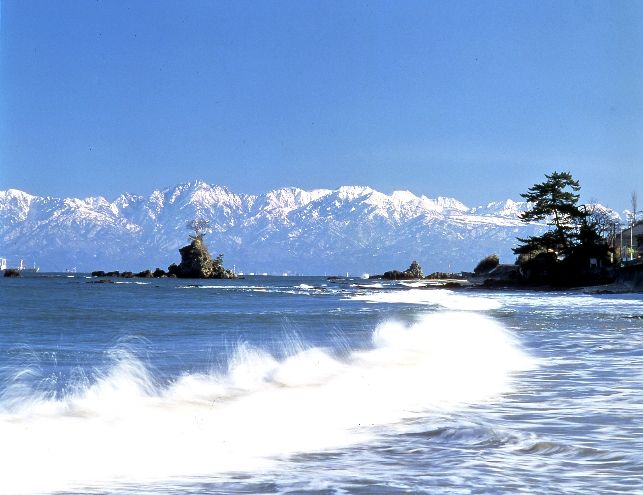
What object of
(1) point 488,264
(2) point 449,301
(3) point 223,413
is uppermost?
(1) point 488,264

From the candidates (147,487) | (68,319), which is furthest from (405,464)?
(68,319)

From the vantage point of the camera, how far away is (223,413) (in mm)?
10242

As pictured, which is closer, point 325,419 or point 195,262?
point 325,419

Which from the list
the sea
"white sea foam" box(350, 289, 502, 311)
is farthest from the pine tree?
the sea

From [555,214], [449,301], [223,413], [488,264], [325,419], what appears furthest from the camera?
[488,264]

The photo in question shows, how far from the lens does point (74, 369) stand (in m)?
15.4

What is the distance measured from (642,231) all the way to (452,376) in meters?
125

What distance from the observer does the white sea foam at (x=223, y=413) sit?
7.18 metres

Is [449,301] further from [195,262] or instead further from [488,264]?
[195,262]

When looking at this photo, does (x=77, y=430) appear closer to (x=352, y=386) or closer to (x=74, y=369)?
(x=352, y=386)

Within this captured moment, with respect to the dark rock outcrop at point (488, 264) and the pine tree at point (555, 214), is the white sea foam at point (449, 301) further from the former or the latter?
the dark rock outcrop at point (488, 264)

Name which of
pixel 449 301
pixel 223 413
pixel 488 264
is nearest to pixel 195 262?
pixel 488 264

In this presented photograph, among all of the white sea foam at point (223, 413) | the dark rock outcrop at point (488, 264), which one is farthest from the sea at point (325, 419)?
the dark rock outcrop at point (488, 264)

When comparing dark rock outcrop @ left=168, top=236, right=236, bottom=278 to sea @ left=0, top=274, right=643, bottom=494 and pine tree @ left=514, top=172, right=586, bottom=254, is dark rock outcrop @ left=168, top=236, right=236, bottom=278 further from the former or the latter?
sea @ left=0, top=274, right=643, bottom=494
